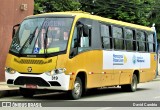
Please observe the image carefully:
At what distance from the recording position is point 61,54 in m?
14.7

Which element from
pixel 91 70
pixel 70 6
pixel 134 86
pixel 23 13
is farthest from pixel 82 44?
pixel 70 6

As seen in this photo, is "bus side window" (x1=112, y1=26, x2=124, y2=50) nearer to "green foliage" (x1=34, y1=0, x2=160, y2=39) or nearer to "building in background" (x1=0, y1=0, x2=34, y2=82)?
"building in background" (x1=0, y1=0, x2=34, y2=82)

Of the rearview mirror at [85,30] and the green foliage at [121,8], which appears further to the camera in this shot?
the green foliage at [121,8]

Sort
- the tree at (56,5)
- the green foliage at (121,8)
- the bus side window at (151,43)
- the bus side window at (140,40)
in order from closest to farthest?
the bus side window at (140,40) < the bus side window at (151,43) < the tree at (56,5) < the green foliage at (121,8)

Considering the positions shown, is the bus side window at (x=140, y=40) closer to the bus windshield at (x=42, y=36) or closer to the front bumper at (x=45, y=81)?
the bus windshield at (x=42, y=36)

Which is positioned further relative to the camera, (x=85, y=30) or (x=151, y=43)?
(x=151, y=43)

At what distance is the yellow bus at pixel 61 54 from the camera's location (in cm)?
1467

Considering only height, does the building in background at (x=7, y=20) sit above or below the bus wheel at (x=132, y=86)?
above

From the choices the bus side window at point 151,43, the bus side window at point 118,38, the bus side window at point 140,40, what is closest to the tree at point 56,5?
the bus side window at point 151,43

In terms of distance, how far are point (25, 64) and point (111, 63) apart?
15.5 feet

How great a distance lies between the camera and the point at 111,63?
18438 mm

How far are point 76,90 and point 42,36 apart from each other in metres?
2.24

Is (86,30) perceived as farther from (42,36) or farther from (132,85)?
(132,85)

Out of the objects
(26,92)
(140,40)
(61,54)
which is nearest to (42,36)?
(61,54)
